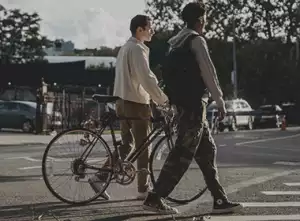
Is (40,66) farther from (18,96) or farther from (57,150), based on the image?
(57,150)

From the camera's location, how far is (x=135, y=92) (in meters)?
7.20

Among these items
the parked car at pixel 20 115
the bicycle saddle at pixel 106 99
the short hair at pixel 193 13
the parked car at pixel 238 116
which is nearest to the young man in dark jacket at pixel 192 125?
the short hair at pixel 193 13

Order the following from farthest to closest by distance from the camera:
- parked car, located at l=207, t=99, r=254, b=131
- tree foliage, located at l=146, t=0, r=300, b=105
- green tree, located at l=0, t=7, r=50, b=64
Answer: green tree, located at l=0, t=7, r=50, b=64, tree foliage, located at l=146, t=0, r=300, b=105, parked car, located at l=207, t=99, r=254, b=131

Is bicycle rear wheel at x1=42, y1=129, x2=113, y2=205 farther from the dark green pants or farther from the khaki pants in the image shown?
the dark green pants

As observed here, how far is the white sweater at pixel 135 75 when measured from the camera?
22.9 ft

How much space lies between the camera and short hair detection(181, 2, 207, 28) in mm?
6348

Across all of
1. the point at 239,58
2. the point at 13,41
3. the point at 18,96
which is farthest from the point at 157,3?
the point at 18,96

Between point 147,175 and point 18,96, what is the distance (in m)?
35.9

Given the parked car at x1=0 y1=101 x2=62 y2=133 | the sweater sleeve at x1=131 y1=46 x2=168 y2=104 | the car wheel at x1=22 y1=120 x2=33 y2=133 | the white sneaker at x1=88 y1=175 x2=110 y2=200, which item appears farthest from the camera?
the car wheel at x1=22 y1=120 x2=33 y2=133

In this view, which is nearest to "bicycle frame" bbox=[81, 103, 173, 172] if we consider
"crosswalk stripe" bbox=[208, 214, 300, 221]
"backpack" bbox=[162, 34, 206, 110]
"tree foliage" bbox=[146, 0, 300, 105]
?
"backpack" bbox=[162, 34, 206, 110]

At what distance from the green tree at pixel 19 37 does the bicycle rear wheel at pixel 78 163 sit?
2422 inches

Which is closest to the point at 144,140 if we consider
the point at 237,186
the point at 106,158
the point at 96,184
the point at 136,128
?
the point at 136,128

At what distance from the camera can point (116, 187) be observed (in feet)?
25.8

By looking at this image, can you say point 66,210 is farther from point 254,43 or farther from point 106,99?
point 254,43
